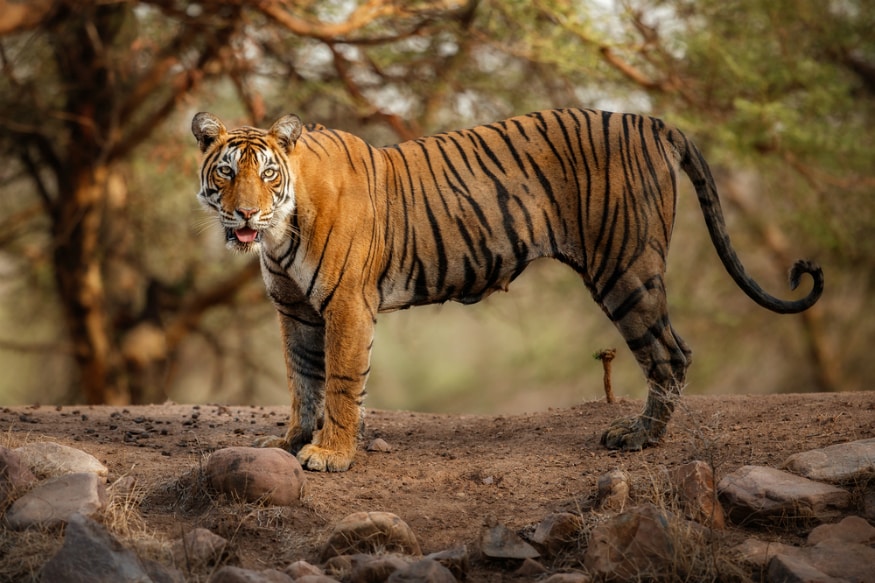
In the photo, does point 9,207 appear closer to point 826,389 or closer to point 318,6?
point 318,6

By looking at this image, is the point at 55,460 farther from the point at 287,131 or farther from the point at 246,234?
the point at 287,131

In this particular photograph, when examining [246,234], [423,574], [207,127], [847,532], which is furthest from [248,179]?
[847,532]

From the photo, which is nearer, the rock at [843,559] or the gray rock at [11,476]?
the rock at [843,559]

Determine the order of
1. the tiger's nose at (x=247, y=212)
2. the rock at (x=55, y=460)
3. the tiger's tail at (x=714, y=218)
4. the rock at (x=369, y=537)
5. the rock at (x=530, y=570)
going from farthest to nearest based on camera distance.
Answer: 1. the tiger's tail at (x=714, y=218)
2. the tiger's nose at (x=247, y=212)
3. the rock at (x=55, y=460)
4. the rock at (x=369, y=537)
5. the rock at (x=530, y=570)

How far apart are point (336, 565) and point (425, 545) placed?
514 mm

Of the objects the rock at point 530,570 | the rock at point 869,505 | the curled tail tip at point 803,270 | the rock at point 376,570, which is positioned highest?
the curled tail tip at point 803,270

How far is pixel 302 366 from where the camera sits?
651cm

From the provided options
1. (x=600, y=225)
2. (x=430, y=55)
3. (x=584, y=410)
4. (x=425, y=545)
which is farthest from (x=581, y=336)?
(x=425, y=545)

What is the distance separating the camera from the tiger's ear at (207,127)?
237 inches

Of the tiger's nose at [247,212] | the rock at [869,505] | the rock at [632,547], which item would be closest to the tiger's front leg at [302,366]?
the tiger's nose at [247,212]

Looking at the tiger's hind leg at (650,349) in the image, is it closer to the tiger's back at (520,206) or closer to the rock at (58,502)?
the tiger's back at (520,206)

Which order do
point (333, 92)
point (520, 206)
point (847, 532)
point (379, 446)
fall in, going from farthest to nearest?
point (333, 92) → point (379, 446) → point (520, 206) → point (847, 532)

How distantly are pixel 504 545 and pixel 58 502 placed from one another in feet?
6.82

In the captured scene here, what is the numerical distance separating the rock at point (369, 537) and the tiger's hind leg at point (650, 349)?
177 cm
